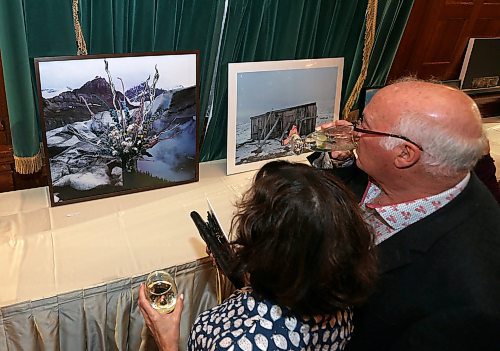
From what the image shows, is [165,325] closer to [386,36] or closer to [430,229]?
[430,229]

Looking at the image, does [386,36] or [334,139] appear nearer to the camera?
[334,139]

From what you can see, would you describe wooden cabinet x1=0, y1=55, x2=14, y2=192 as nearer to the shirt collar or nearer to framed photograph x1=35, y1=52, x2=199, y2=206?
framed photograph x1=35, y1=52, x2=199, y2=206

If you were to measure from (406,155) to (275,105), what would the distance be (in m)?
0.77

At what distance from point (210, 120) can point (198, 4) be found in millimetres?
→ 453

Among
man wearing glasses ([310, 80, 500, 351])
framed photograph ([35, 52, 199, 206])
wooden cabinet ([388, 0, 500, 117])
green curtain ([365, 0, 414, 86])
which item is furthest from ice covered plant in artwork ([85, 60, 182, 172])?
wooden cabinet ([388, 0, 500, 117])

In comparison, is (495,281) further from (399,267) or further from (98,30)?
(98,30)

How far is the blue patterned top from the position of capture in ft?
2.78

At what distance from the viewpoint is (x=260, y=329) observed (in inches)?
33.7

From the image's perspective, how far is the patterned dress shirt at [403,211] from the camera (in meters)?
1.14

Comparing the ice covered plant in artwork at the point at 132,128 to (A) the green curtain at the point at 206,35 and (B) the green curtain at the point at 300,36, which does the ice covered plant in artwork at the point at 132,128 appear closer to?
(A) the green curtain at the point at 206,35

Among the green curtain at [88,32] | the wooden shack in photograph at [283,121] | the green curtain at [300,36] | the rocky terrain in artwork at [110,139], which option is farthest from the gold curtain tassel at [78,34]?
the wooden shack in photograph at [283,121]

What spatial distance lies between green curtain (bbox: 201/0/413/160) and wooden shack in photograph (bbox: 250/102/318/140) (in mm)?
154

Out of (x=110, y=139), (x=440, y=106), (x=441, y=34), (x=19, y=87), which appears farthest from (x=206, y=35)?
(x=441, y=34)

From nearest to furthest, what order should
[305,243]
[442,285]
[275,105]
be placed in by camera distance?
1. [305,243]
2. [442,285]
3. [275,105]
